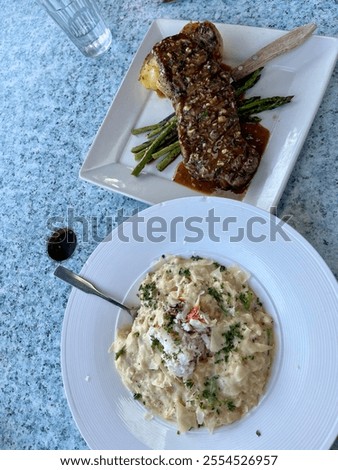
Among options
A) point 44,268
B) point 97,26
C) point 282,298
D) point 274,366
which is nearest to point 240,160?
point 282,298

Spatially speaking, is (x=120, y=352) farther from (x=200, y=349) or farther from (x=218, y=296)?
(x=218, y=296)

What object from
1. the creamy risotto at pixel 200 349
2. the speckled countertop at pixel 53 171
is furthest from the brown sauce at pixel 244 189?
the creamy risotto at pixel 200 349

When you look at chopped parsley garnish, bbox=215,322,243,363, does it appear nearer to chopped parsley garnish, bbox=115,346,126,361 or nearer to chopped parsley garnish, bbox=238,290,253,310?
chopped parsley garnish, bbox=238,290,253,310

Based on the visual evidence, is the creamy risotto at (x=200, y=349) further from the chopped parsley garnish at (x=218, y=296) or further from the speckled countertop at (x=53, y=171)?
the speckled countertop at (x=53, y=171)

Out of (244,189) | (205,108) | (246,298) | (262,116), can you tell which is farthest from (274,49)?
(246,298)

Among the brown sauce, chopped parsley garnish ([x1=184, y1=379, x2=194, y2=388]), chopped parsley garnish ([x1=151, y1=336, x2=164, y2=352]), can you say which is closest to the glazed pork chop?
the brown sauce

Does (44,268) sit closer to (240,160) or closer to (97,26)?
(240,160)
